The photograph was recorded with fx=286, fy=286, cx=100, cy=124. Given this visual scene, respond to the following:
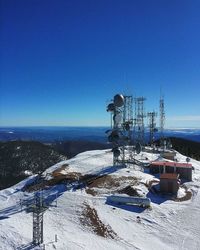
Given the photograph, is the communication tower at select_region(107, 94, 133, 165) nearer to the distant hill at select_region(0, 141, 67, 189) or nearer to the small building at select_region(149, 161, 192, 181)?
the small building at select_region(149, 161, 192, 181)

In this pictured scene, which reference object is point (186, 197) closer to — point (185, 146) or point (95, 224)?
point (95, 224)

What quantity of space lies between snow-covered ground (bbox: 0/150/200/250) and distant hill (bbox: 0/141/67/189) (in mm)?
56928

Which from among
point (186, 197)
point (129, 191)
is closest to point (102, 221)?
point (129, 191)

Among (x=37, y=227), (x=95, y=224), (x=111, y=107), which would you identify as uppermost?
(x=111, y=107)

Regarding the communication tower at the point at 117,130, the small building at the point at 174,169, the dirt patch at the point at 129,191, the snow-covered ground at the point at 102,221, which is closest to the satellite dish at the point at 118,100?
the communication tower at the point at 117,130

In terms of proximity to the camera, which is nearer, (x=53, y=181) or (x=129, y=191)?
(x=129, y=191)

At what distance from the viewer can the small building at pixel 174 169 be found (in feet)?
145

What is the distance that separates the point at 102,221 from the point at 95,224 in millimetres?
942

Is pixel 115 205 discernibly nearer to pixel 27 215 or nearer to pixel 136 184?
pixel 136 184

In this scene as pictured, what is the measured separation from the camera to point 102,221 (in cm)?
2733

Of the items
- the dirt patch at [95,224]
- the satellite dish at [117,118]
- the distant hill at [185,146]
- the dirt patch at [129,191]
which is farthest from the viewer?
the distant hill at [185,146]

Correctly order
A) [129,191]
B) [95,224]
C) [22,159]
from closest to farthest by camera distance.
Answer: [95,224]
[129,191]
[22,159]

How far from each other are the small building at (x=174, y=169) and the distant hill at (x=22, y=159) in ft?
176

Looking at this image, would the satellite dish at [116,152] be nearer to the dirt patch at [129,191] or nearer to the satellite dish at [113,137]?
the satellite dish at [113,137]
